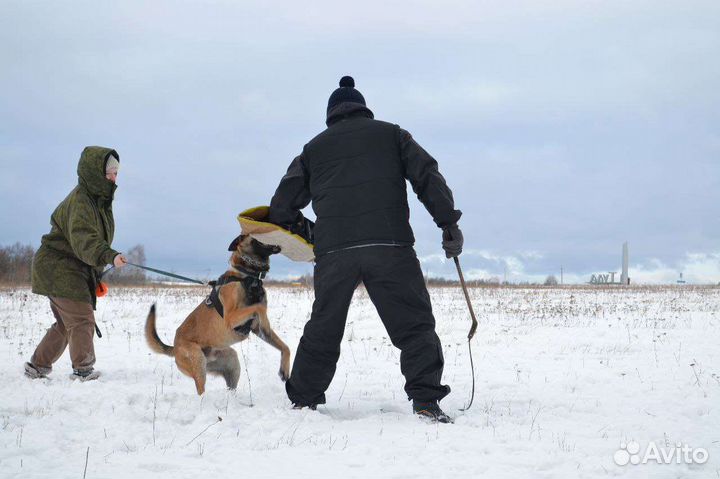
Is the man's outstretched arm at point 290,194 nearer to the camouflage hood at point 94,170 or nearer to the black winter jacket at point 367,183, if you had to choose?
the black winter jacket at point 367,183

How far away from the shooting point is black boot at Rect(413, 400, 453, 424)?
412cm

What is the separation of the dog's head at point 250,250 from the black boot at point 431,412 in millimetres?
1979

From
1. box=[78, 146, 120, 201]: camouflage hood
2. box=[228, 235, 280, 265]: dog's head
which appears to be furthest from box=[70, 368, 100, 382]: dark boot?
box=[228, 235, 280, 265]: dog's head

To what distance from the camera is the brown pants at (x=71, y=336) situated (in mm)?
5691

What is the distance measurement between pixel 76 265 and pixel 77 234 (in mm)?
508

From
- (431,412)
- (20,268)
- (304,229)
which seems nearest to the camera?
(431,412)

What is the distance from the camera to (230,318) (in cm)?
504

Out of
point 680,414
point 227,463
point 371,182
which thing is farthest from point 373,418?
point 680,414

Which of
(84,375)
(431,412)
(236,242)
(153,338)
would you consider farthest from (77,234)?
(431,412)

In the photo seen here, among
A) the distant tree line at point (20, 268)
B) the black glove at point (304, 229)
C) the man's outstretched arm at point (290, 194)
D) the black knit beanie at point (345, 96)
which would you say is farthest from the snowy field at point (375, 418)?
the distant tree line at point (20, 268)

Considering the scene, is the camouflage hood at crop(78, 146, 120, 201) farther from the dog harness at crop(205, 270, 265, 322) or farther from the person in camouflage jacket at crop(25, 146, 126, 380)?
the dog harness at crop(205, 270, 265, 322)

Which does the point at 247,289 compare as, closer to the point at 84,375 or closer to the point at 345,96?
the point at 345,96

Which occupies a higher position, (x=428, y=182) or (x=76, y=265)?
(x=428, y=182)

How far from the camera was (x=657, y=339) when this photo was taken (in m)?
8.62
